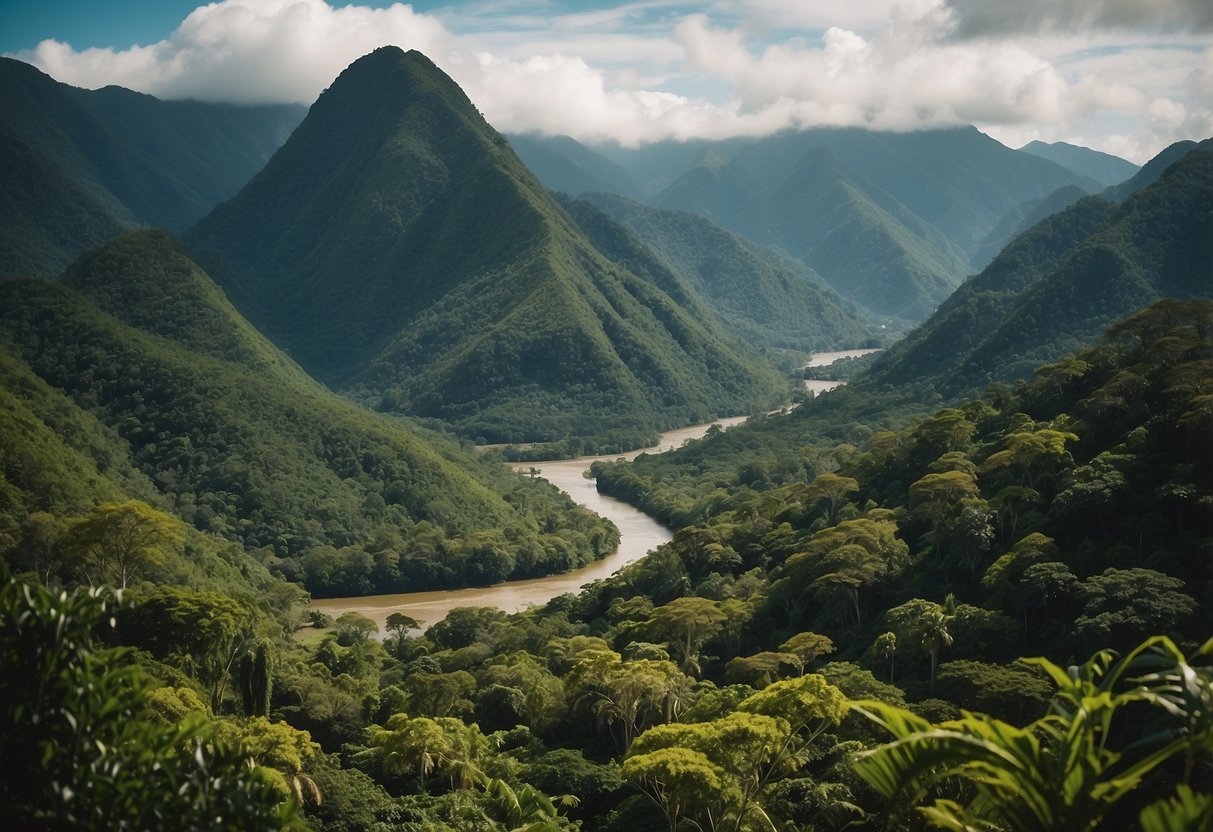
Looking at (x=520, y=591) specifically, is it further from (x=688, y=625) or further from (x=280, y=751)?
(x=280, y=751)

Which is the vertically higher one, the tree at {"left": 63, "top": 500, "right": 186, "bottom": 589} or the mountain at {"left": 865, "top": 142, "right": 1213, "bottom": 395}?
the mountain at {"left": 865, "top": 142, "right": 1213, "bottom": 395}

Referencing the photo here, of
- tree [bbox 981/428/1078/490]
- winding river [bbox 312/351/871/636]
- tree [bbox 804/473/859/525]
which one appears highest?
tree [bbox 981/428/1078/490]

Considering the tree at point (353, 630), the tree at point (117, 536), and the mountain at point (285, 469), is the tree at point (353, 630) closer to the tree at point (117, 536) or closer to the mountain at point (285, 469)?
the tree at point (117, 536)

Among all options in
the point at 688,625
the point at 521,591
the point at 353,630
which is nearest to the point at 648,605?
the point at 688,625

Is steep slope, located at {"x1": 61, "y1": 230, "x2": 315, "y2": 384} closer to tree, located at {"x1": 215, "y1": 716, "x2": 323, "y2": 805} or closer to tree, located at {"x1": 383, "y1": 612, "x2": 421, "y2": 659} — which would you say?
tree, located at {"x1": 383, "y1": 612, "x2": 421, "y2": 659}

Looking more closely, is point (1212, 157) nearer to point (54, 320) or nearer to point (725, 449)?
point (725, 449)

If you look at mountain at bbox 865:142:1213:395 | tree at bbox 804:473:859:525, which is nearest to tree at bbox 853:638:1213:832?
tree at bbox 804:473:859:525

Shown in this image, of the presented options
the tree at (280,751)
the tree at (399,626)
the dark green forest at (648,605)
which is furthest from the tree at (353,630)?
the tree at (280,751)
